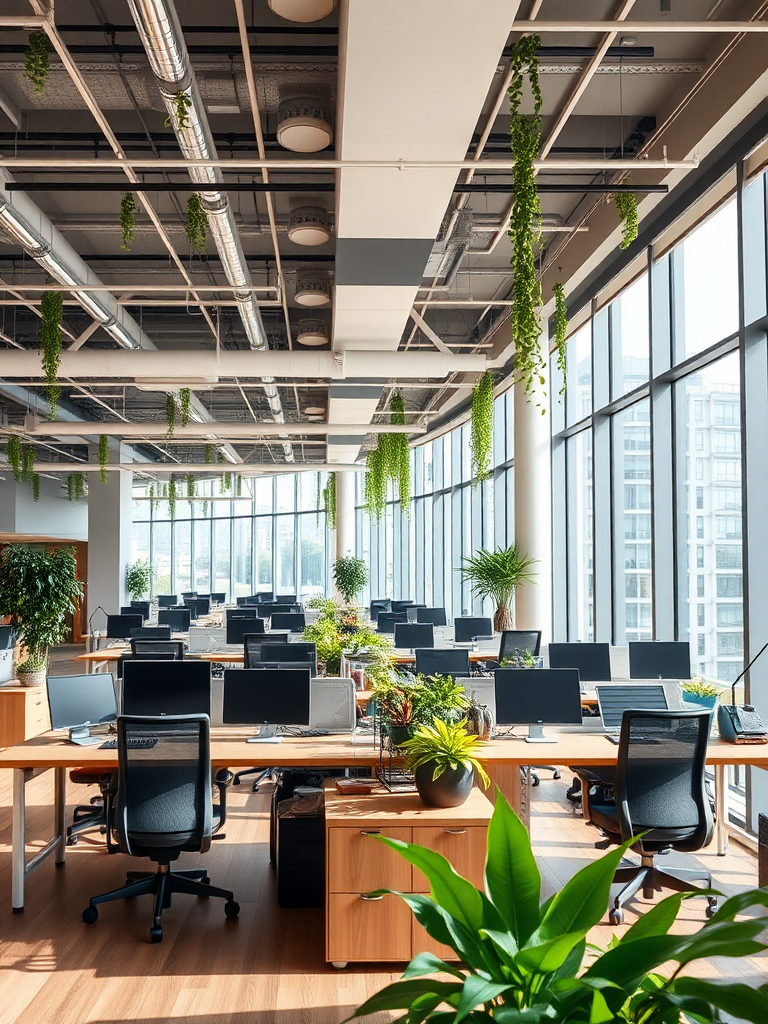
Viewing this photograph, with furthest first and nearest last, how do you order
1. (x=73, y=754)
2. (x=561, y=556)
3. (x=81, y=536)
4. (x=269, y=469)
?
1. (x=81, y=536)
2. (x=269, y=469)
3. (x=561, y=556)
4. (x=73, y=754)

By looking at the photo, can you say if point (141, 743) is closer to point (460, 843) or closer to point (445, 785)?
point (445, 785)

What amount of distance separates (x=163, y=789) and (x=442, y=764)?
1.37 m

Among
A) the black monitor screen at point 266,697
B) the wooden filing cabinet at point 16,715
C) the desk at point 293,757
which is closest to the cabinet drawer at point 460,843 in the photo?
the desk at point 293,757

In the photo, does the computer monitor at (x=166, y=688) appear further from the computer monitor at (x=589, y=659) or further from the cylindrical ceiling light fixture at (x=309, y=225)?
the cylindrical ceiling light fixture at (x=309, y=225)

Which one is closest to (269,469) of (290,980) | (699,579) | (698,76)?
(699,579)

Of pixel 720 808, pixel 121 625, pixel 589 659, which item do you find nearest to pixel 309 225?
pixel 589 659

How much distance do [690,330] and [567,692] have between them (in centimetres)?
360

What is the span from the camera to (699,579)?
748 centimetres

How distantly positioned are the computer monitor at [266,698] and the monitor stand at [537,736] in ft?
4.45

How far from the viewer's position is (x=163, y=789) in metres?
4.38

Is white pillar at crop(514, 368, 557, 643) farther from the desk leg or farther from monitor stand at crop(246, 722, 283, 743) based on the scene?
monitor stand at crop(246, 722, 283, 743)

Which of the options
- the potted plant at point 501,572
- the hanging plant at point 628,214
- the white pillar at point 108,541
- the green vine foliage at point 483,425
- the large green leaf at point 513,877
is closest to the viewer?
the large green leaf at point 513,877

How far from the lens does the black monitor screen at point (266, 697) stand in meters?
5.53

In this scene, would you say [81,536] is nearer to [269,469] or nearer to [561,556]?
[269,469]
